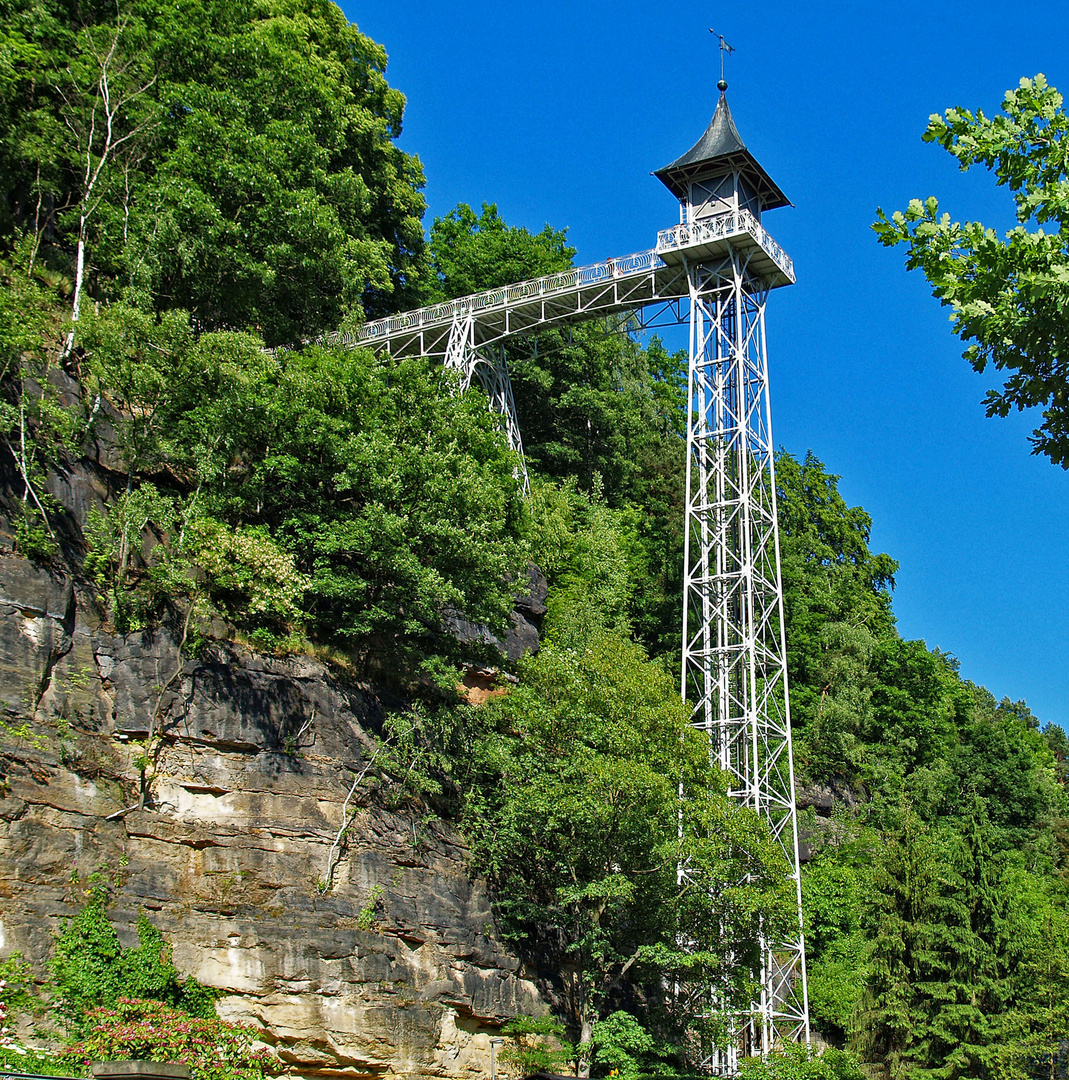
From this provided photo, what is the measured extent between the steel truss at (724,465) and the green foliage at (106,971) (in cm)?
982

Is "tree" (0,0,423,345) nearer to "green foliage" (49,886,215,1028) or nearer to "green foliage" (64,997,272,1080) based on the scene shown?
"green foliage" (49,886,215,1028)

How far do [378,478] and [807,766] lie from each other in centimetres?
1837

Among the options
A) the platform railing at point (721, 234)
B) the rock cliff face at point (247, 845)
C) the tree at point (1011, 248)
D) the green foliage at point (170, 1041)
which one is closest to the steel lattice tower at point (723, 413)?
the platform railing at point (721, 234)

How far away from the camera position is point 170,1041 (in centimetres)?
1252

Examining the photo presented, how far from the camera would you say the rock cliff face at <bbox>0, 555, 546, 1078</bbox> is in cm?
Answer: 1409

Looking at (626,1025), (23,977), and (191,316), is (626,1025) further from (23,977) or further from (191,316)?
(191,316)

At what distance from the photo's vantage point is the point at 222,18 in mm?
24484

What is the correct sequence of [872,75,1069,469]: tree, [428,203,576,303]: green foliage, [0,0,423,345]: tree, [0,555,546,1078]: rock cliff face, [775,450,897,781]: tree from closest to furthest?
1. [872,75,1069,469]: tree
2. [0,555,546,1078]: rock cliff face
3. [0,0,423,345]: tree
4. [775,450,897,781]: tree
5. [428,203,576,303]: green foliage

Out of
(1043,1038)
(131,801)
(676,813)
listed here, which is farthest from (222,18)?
(1043,1038)

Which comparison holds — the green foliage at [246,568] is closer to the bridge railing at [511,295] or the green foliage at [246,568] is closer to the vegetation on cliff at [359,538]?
the vegetation on cliff at [359,538]

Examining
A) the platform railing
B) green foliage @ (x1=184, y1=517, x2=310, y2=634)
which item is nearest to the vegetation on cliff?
green foliage @ (x1=184, y1=517, x2=310, y2=634)

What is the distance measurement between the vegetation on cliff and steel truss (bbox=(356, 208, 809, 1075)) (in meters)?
2.12

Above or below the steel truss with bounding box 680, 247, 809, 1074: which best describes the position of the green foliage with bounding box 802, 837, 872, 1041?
below

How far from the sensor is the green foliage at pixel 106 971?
12.6 m
